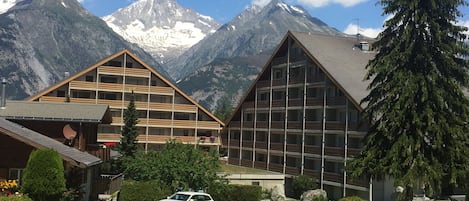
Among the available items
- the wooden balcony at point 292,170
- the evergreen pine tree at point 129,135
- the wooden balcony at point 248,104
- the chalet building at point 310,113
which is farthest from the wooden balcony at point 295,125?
the evergreen pine tree at point 129,135

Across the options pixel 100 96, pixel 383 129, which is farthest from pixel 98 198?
pixel 100 96

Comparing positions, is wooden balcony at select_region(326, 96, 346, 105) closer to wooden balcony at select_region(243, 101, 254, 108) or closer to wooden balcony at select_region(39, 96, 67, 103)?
wooden balcony at select_region(243, 101, 254, 108)

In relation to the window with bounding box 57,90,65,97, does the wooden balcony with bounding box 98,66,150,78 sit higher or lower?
higher

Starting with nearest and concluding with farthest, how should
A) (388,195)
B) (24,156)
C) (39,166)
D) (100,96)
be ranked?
(39,166) < (24,156) < (388,195) < (100,96)

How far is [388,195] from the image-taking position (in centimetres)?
5403

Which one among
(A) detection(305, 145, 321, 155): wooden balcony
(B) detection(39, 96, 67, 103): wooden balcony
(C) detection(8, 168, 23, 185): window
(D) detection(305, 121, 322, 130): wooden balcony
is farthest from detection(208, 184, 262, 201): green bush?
(B) detection(39, 96, 67, 103): wooden balcony

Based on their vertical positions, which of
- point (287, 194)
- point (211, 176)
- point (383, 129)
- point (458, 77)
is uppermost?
point (458, 77)

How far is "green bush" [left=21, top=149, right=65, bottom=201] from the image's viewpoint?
2714cm

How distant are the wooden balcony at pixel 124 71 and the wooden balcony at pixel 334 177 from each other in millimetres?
40325

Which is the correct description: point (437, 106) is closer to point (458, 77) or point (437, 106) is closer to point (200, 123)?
point (458, 77)

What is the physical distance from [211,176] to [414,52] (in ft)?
53.9

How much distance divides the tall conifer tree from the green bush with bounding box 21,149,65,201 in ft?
59.9

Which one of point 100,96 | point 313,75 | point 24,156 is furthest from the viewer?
point 100,96

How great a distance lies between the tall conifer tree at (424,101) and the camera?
33562mm
